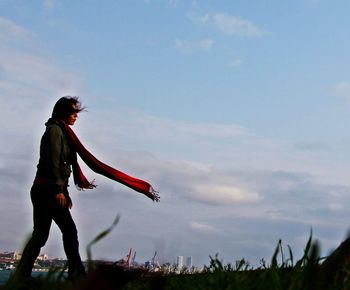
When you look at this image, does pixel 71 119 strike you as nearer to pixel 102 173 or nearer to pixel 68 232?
pixel 102 173

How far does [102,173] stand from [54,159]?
1013 mm

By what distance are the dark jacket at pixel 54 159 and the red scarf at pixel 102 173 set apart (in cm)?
21

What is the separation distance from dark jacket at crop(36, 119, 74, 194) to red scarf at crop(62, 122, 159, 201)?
21 centimetres

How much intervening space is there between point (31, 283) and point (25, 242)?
2.55 metres

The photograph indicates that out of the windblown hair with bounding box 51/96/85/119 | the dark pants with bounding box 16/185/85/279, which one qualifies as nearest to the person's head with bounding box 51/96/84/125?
the windblown hair with bounding box 51/96/85/119

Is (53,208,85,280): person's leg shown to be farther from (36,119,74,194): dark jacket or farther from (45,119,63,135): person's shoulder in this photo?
(45,119,63,135): person's shoulder

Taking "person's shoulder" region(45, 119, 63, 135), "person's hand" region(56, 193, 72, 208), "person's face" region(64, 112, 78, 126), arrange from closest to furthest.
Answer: "person's hand" region(56, 193, 72, 208) < "person's shoulder" region(45, 119, 63, 135) < "person's face" region(64, 112, 78, 126)

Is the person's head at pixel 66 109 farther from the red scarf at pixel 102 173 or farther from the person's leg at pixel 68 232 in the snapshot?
the person's leg at pixel 68 232

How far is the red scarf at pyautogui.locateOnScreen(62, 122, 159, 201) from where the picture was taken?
7842mm

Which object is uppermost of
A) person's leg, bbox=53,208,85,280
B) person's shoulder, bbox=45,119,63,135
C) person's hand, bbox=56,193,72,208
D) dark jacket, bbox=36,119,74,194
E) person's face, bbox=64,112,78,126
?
person's face, bbox=64,112,78,126

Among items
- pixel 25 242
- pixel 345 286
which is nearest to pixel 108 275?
pixel 25 242

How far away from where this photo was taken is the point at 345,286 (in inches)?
142

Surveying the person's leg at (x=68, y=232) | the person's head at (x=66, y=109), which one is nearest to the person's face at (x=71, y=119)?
the person's head at (x=66, y=109)

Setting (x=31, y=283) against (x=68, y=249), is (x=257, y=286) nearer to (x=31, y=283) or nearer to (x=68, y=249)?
(x=31, y=283)
